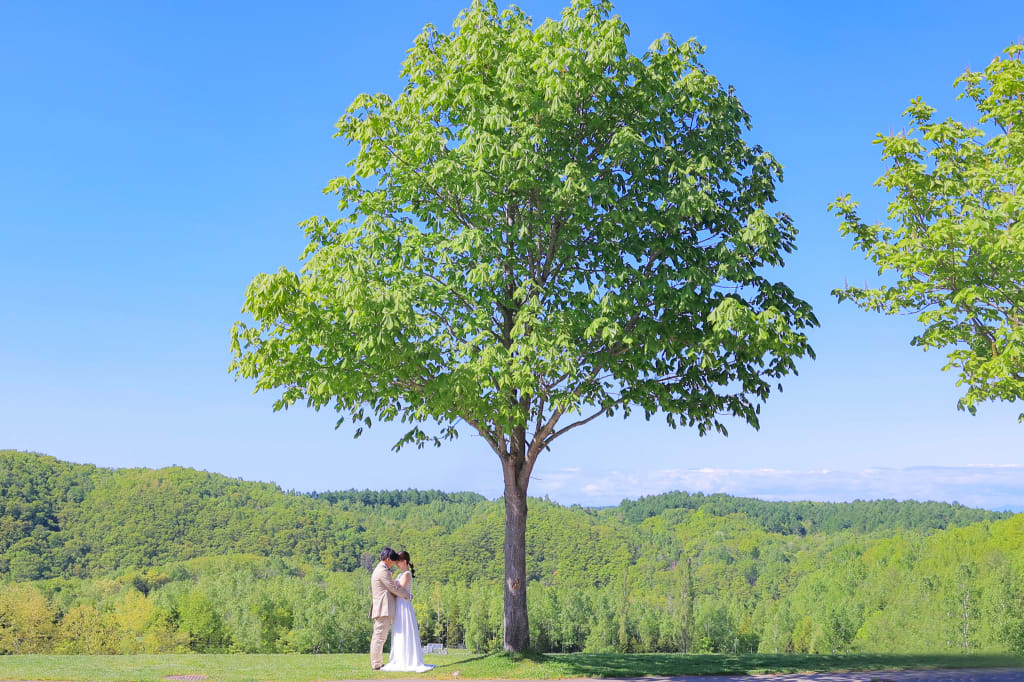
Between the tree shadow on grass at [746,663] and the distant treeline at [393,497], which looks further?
the distant treeline at [393,497]

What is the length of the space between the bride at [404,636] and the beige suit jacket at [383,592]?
0.10m

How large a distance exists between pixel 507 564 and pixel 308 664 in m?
4.35

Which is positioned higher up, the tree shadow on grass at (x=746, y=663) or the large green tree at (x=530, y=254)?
the large green tree at (x=530, y=254)

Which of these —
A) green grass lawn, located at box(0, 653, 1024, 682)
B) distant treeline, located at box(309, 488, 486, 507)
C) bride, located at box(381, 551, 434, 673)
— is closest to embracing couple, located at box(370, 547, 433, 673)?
bride, located at box(381, 551, 434, 673)

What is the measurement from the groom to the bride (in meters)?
0.11

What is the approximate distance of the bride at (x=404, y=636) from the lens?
1430 cm

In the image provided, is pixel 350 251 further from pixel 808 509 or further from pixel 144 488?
pixel 144 488

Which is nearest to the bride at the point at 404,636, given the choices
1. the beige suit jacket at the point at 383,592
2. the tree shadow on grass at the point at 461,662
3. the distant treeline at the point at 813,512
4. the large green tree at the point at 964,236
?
the beige suit jacket at the point at 383,592

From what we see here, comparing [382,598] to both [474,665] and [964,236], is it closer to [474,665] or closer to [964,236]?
[474,665]

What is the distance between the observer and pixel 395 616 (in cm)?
1442

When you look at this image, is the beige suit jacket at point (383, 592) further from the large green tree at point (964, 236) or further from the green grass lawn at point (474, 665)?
the large green tree at point (964, 236)

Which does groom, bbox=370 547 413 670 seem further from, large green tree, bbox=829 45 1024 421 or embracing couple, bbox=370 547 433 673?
large green tree, bbox=829 45 1024 421

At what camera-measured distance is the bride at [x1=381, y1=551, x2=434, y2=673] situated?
14.3m

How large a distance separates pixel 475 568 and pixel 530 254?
101m
